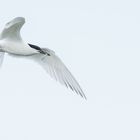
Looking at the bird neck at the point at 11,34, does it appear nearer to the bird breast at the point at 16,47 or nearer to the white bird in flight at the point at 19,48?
the white bird in flight at the point at 19,48

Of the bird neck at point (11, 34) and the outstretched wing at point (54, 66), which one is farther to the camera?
the outstretched wing at point (54, 66)

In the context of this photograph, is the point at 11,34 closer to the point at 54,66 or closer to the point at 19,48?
the point at 19,48

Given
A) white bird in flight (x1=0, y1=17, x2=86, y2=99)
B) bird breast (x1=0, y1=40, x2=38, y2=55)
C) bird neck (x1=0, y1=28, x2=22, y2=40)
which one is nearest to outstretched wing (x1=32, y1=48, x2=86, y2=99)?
white bird in flight (x1=0, y1=17, x2=86, y2=99)

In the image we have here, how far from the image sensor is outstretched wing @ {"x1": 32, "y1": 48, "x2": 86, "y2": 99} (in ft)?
62.0

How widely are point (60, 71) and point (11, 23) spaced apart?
71.0 inches

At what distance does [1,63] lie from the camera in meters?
18.4

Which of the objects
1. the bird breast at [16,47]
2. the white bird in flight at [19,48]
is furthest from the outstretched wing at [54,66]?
the bird breast at [16,47]

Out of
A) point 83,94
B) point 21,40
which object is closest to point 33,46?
point 21,40

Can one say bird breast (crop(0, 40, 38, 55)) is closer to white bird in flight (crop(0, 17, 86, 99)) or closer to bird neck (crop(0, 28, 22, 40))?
white bird in flight (crop(0, 17, 86, 99))

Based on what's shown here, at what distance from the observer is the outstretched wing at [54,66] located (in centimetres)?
1891

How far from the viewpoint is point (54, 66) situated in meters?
19.4

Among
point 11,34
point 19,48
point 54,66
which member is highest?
point 11,34

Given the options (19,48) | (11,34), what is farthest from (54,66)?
(11,34)

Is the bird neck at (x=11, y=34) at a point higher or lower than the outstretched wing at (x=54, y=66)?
higher
